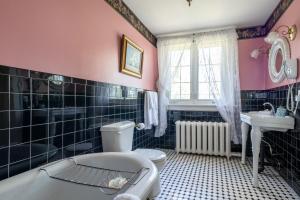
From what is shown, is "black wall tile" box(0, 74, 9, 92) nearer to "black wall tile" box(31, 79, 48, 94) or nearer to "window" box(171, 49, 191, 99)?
"black wall tile" box(31, 79, 48, 94)

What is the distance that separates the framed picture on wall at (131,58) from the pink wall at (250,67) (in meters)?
1.67

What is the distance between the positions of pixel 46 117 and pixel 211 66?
2689 millimetres

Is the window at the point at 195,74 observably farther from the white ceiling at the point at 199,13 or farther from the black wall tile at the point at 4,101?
the black wall tile at the point at 4,101

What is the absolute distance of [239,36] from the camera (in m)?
3.26

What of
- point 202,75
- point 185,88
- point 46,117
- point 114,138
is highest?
point 202,75

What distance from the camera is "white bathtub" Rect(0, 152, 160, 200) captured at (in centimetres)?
99

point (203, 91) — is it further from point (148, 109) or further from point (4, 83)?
point (4, 83)

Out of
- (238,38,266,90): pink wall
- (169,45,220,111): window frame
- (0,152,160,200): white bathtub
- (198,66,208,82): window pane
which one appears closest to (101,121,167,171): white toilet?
(0,152,160,200): white bathtub

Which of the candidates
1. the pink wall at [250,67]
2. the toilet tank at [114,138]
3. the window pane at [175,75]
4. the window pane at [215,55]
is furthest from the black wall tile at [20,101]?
the pink wall at [250,67]

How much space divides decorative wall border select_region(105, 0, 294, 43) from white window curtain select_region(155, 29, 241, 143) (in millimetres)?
234

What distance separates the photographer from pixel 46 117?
1.38 meters

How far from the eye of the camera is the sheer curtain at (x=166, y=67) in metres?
3.47

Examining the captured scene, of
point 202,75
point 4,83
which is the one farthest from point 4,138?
point 202,75

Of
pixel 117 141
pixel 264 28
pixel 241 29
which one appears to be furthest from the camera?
pixel 241 29
